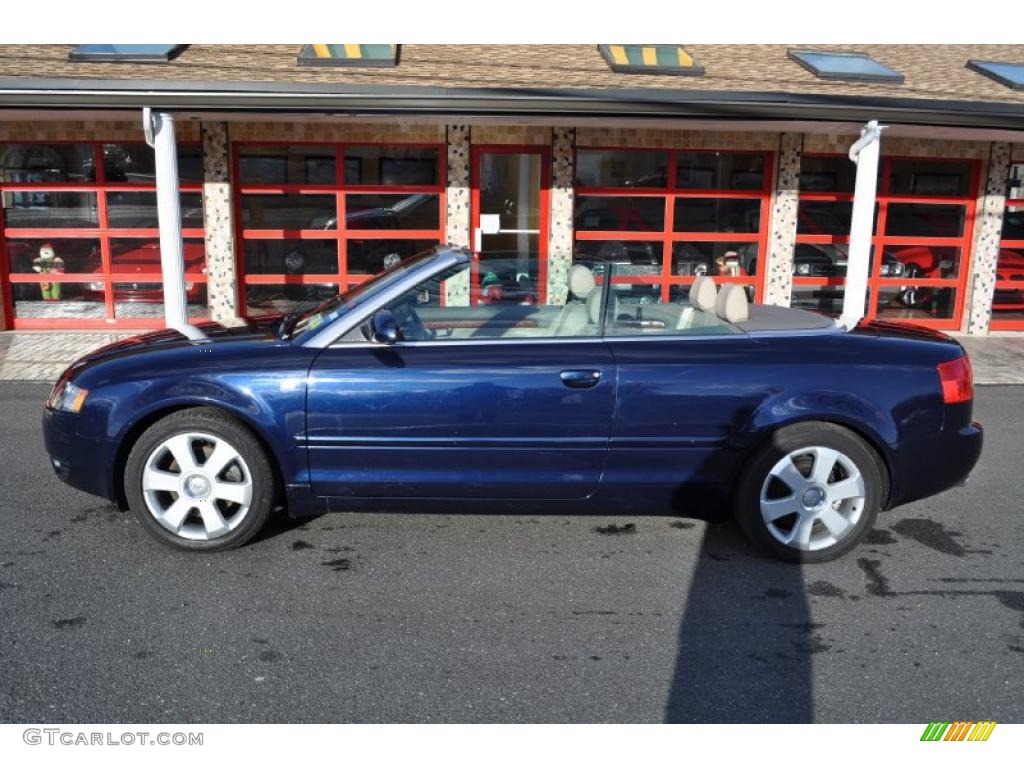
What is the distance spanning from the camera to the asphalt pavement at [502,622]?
10.1 feet

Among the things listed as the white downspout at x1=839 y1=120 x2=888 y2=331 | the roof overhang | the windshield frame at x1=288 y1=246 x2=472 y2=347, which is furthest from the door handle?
the white downspout at x1=839 y1=120 x2=888 y2=331

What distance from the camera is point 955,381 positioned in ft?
14.2

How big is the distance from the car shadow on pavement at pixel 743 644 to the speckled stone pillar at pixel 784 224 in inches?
304

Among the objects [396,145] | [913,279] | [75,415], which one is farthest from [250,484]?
[913,279]

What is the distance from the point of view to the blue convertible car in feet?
13.6

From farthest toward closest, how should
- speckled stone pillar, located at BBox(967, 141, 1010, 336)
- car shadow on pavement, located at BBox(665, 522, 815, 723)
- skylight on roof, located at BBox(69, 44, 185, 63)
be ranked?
speckled stone pillar, located at BBox(967, 141, 1010, 336), skylight on roof, located at BBox(69, 44, 185, 63), car shadow on pavement, located at BBox(665, 522, 815, 723)

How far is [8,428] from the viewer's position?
6.70 meters

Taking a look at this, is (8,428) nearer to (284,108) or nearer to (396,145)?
(284,108)

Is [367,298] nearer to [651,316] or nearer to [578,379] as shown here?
[578,379]

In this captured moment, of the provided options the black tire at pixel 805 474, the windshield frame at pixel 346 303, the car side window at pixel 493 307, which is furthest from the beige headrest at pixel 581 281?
the black tire at pixel 805 474

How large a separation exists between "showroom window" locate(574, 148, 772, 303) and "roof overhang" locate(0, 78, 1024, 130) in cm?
234

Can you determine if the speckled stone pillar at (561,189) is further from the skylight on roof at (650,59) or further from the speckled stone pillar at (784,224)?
the speckled stone pillar at (784,224)

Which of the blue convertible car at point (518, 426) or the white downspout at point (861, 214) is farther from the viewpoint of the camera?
the white downspout at point (861, 214)

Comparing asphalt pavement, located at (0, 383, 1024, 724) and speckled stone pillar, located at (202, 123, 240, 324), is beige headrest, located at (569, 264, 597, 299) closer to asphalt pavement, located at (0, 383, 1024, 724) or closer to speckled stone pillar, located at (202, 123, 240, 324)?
asphalt pavement, located at (0, 383, 1024, 724)
